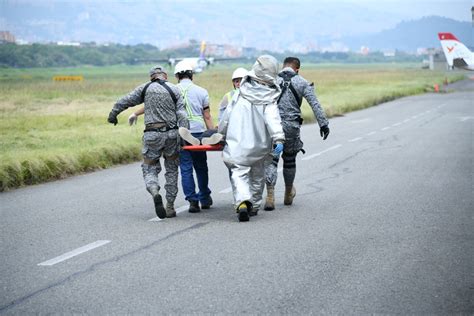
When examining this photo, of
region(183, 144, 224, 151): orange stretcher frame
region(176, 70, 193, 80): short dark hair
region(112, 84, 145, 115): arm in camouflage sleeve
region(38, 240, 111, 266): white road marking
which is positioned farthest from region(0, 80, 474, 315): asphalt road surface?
region(176, 70, 193, 80): short dark hair

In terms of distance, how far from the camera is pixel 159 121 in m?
10.4

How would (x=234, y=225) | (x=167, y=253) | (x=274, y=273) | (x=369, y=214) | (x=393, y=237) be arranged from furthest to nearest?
(x=369, y=214) < (x=234, y=225) < (x=393, y=237) < (x=167, y=253) < (x=274, y=273)

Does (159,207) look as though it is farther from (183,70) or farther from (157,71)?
(183,70)

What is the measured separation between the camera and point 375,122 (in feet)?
101

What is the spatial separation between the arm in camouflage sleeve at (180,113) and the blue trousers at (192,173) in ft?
1.36

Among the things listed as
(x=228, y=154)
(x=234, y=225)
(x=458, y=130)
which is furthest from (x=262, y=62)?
(x=458, y=130)

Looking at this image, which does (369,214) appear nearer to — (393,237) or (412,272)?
(393,237)

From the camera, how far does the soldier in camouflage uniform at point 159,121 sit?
1035 centimetres

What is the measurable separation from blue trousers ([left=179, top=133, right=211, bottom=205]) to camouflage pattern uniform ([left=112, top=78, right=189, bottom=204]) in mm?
276

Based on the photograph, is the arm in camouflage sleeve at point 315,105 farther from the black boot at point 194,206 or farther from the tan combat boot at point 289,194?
the black boot at point 194,206

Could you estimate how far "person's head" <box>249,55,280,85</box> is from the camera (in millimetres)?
10164

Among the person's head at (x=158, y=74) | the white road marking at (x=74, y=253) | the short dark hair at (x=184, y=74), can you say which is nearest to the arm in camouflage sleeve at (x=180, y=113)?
the person's head at (x=158, y=74)

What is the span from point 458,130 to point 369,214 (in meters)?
16.5

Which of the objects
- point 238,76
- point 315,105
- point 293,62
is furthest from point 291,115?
point 238,76
